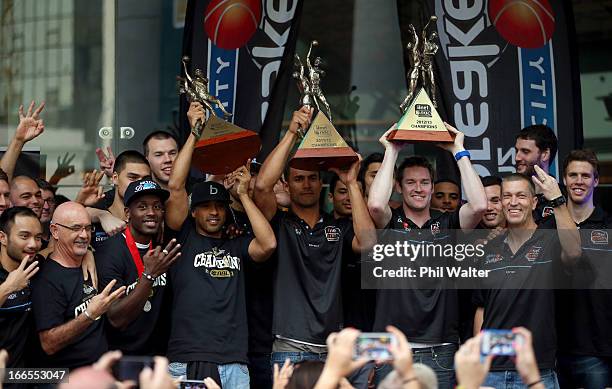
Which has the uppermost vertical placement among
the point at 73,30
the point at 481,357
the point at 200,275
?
the point at 73,30

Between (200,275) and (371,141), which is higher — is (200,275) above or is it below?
below

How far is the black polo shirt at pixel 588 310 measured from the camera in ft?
19.7

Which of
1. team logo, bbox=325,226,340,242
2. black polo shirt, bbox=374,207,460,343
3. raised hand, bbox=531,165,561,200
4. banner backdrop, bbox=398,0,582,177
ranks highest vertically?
banner backdrop, bbox=398,0,582,177

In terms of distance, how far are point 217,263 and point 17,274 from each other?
116cm

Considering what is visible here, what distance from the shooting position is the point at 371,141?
30.4ft

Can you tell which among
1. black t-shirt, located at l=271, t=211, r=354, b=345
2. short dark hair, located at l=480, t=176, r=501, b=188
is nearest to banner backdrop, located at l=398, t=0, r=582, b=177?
short dark hair, located at l=480, t=176, r=501, b=188

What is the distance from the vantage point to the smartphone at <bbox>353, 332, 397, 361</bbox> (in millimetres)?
3890

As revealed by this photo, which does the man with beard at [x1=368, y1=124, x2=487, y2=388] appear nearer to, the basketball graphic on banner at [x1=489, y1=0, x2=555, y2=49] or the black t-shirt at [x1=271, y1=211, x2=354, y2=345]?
the black t-shirt at [x1=271, y1=211, x2=354, y2=345]

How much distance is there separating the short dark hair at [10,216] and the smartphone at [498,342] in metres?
3.00

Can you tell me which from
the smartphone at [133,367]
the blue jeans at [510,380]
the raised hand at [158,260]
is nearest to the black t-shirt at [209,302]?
the raised hand at [158,260]

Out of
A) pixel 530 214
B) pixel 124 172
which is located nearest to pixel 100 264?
pixel 124 172

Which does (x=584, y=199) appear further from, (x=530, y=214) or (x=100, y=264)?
(x=100, y=264)

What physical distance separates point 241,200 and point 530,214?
1654 mm

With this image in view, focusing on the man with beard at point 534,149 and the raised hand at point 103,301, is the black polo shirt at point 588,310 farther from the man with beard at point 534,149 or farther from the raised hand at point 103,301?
the raised hand at point 103,301
